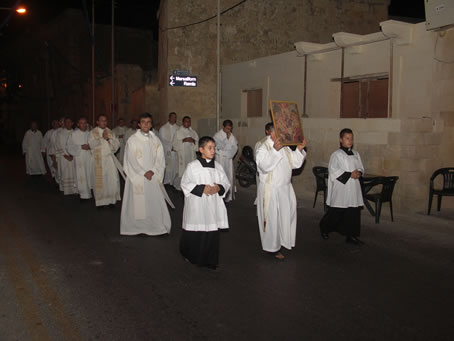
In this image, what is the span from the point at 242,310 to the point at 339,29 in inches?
785

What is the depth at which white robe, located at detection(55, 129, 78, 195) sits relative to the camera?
12.2 m

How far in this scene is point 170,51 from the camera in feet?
64.3

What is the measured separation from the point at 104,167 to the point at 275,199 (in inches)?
205

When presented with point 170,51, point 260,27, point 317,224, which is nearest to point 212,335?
point 317,224

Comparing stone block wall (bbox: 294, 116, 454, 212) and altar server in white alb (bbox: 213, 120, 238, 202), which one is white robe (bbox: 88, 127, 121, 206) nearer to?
altar server in white alb (bbox: 213, 120, 238, 202)

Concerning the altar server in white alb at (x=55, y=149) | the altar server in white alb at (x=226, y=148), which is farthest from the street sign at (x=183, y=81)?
the altar server in white alb at (x=226, y=148)

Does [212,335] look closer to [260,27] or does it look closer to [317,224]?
[317,224]

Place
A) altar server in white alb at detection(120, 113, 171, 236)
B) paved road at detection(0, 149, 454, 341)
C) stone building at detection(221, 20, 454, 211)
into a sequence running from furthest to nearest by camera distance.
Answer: stone building at detection(221, 20, 454, 211) → altar server in white alb at detection(120, 113, 171, 236) → paved road at detection(0, 149, 454, 341)

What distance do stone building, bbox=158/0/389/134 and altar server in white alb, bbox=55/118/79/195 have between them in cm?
730

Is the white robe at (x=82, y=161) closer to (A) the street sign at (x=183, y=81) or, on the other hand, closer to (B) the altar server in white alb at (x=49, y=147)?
(B) the altar server in white alb at (x=49, y=147)

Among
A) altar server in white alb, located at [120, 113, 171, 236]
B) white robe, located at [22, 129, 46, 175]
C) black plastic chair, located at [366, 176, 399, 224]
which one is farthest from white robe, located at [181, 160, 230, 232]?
white robe, located at [22, 129, 46, 175]

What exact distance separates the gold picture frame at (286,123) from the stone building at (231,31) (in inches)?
536

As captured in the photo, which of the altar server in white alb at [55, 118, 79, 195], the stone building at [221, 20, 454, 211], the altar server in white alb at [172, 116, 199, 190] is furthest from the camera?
the altar server in white alb at [172, 116, 199, 190]

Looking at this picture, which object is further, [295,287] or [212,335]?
[295,287]
